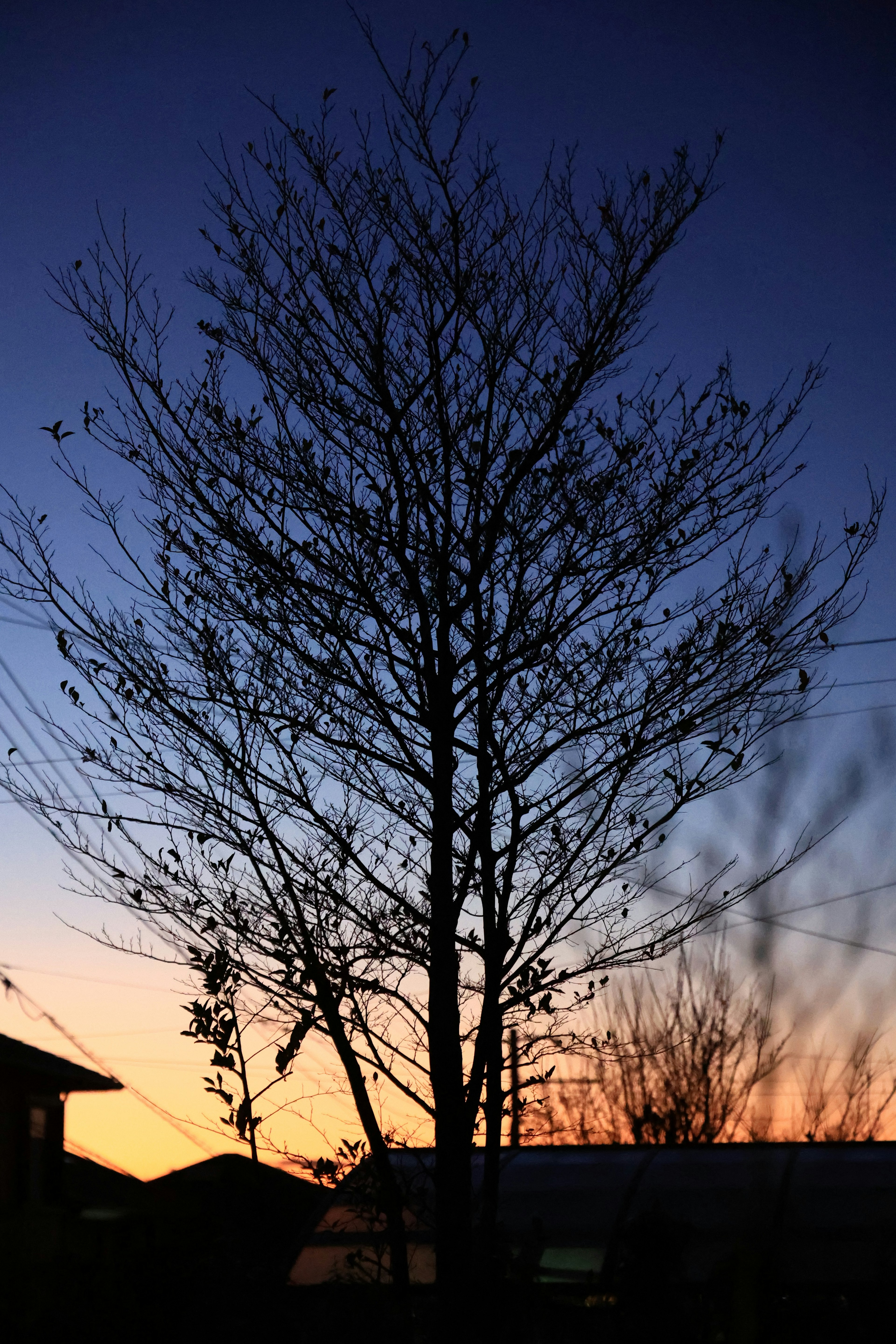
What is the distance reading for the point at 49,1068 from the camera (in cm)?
1497

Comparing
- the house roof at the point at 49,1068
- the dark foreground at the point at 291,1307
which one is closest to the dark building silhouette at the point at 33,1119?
the house roof at the point at 49,1068

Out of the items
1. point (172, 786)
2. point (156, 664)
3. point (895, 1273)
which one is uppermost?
point (156, 664)

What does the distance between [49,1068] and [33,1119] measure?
1394mm

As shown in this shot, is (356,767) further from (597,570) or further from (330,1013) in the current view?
(597,570)

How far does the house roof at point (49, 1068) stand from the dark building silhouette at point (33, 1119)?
1 centimetres

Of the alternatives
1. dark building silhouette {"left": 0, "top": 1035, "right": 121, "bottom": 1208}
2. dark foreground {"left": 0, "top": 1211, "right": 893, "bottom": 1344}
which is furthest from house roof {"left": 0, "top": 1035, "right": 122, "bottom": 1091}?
dark foreground {"left": 0, "top": 1211, "right": 893, "bottom": 1344}

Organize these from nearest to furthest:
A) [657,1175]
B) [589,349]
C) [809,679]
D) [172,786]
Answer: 1. [809,679]
2. [172,786]
3. [589,349]
4. [657,1175]

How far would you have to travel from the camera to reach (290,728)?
5.14 meters

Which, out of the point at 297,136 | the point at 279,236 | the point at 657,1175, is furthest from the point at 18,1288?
the point at 657,1175

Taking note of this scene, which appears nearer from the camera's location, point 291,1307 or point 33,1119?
point 291,1307

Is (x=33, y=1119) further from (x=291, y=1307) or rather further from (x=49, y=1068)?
(x=291, y=1307)

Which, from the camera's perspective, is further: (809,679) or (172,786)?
(172,786)

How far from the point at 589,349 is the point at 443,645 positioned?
1.62 metres

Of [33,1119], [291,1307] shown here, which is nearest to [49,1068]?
[33,1119]
